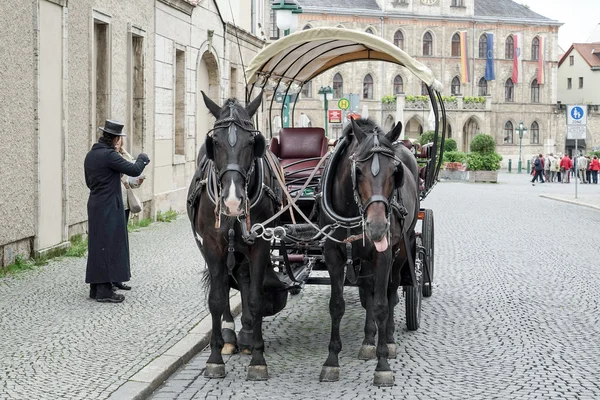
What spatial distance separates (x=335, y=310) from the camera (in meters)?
7.31

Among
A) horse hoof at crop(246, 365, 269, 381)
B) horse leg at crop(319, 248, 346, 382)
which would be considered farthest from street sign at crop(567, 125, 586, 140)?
horse hoof at crop(246, 365, 269, 381)

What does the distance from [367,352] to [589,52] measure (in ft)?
354

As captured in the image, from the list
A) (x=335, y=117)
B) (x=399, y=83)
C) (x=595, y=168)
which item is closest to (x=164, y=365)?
(x=335, y=117)

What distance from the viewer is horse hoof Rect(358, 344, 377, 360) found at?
25.9 ft

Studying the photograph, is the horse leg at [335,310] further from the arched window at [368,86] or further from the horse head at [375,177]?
the arched window at [368,86]

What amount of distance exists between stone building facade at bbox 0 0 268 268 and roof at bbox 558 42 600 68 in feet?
290

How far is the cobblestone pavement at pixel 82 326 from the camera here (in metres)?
6.73

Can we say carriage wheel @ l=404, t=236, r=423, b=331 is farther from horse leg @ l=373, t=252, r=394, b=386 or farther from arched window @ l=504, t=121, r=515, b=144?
arched window @ l=504, t=121, r=515, b=144

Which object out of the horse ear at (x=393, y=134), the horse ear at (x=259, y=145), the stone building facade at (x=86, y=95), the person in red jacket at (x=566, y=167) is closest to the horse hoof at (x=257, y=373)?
the horse ear at (x=259, y=145)

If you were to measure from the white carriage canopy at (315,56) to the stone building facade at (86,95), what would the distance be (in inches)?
139

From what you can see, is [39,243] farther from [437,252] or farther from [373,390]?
[373,390]

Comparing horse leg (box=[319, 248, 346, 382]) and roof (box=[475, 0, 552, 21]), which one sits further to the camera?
roof (box=[475, 0, 552, 21])

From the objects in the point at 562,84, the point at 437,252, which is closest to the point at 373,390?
the point at 437,252

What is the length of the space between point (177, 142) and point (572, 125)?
1611 cm
